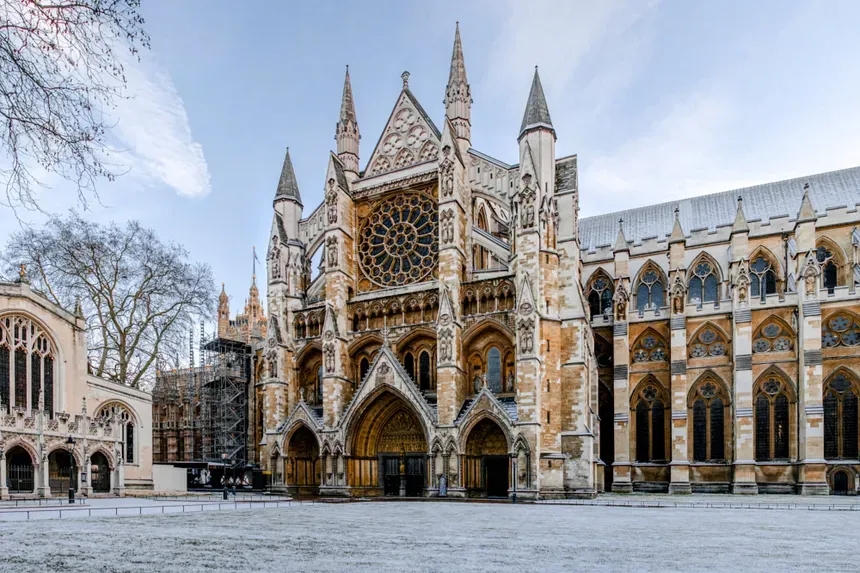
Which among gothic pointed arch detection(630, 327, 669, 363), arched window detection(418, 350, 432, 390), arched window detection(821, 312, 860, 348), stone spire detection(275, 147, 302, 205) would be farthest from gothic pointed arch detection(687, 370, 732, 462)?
stone spire detection(275, 147, 302, 205)

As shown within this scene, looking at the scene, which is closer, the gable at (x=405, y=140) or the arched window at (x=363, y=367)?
the arched window at (x=363, y=367)

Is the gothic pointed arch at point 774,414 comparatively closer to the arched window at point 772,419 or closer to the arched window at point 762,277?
the arched window at point 772,419

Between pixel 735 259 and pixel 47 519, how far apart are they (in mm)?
31557

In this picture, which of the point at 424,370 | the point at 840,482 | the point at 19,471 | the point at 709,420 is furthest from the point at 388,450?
the point at 840,482

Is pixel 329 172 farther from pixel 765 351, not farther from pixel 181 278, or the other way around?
pixel 765 351

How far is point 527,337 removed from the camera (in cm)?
2681

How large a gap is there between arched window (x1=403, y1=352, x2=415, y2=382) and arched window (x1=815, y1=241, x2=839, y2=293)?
21593mm

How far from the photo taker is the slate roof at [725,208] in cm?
3694

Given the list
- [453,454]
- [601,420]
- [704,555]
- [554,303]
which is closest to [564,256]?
[554,303]

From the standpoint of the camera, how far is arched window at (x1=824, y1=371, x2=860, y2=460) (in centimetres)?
3100

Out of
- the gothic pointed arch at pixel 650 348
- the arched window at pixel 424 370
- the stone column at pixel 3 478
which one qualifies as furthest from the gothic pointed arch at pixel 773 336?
the stone column at pixel 3 478

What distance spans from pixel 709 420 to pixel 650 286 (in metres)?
8.32

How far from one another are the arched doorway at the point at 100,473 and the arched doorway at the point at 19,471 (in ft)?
10.5

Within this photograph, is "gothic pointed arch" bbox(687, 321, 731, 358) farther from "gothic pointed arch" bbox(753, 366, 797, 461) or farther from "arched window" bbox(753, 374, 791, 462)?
"arched window" bbox(753, 374, 791, 462)
